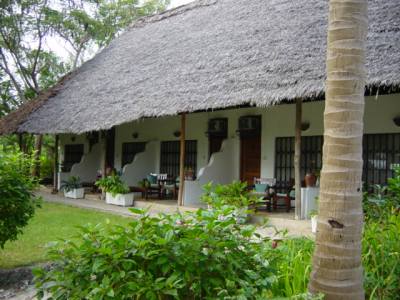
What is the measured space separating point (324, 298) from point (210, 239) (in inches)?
36.2

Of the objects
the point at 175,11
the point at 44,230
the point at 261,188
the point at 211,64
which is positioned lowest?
the point at 44,230

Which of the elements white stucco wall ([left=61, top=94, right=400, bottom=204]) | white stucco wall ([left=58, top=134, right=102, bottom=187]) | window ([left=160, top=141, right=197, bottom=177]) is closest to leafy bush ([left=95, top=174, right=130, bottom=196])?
white stucco wall ([left=61, top=94, right=400, bottom=204])

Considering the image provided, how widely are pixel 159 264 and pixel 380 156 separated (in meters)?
7.91

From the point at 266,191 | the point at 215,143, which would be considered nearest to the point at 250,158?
the point at 215,143

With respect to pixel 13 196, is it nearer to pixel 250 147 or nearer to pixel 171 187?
pixel 250 147

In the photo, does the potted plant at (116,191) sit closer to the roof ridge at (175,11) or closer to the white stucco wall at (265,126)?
the white stucco wall at (265,126)

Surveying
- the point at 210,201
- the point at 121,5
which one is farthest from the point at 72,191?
the point at 121,5

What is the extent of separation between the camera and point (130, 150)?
50.6ft

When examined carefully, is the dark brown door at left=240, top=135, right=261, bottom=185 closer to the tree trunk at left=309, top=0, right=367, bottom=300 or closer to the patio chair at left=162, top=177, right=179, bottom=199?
the patio chair at left=162, top=177, right=179, bottom=199

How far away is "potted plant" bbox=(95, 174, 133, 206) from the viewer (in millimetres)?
11781

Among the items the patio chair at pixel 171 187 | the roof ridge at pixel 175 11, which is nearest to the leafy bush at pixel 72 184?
the patio chair at pixel 171 187

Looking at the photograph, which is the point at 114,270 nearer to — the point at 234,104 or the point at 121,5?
the point at 234,104

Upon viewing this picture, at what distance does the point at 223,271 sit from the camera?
250cm

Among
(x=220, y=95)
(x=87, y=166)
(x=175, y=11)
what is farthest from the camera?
(x=175, y=11)
